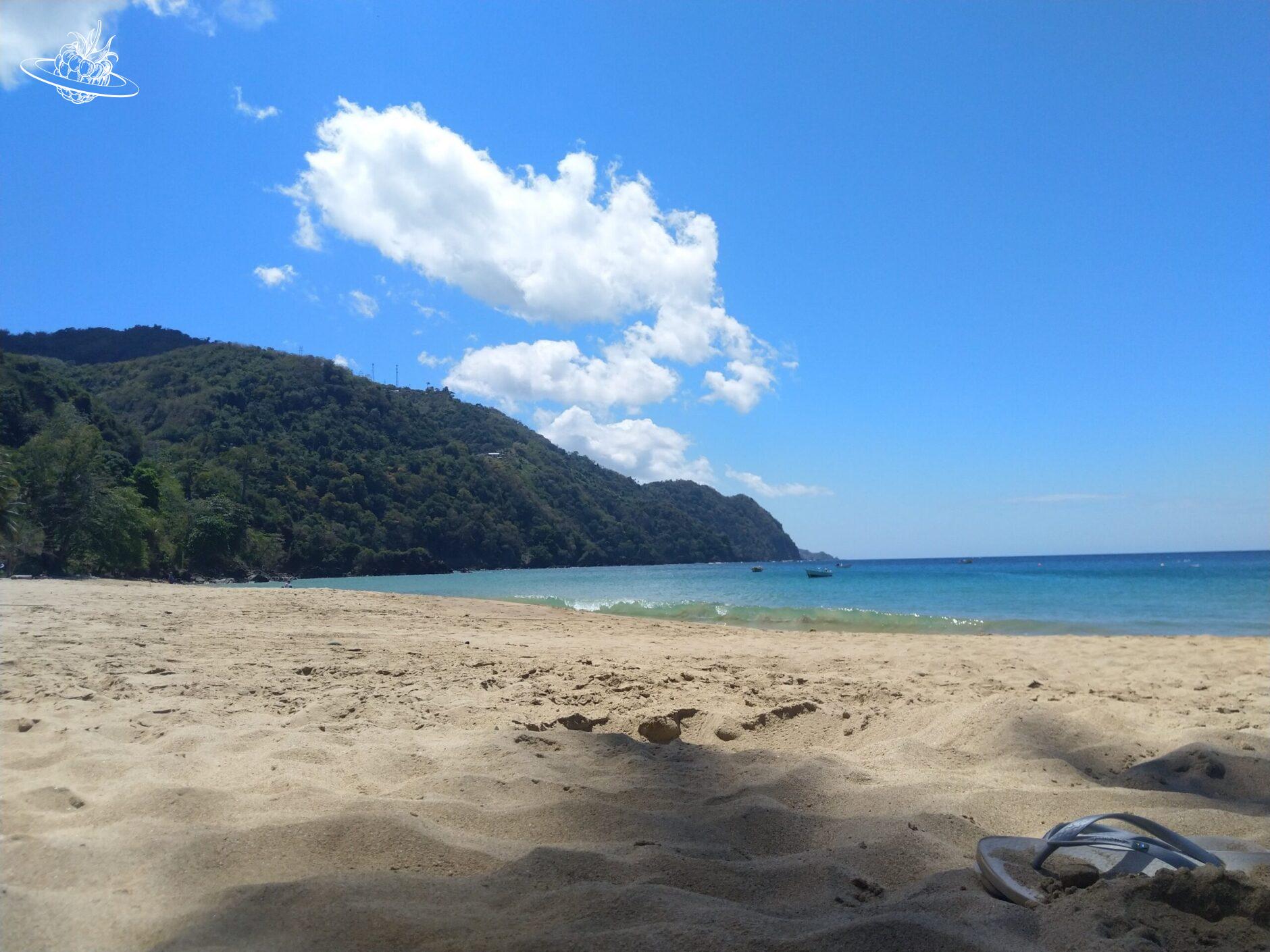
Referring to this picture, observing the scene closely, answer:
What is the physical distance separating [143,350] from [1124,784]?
11138cm

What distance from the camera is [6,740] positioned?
3.13 meters

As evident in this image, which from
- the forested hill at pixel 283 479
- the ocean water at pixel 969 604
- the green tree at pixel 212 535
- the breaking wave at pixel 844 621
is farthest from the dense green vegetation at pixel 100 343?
the breaking wave at pixel 844 621

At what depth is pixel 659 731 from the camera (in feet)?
13.0

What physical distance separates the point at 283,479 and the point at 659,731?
74.1 m

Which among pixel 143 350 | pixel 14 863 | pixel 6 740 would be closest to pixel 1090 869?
pixel 14 863

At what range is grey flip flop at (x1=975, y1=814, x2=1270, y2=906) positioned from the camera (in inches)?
77.9

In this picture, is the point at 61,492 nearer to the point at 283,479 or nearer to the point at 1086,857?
the point at 283,479

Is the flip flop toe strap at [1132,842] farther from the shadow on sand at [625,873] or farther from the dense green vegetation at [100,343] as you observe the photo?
the dense green vegetation at [100,343]

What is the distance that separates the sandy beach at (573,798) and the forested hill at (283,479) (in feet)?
111

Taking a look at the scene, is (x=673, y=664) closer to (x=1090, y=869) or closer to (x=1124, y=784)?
(x=1124, y=784)

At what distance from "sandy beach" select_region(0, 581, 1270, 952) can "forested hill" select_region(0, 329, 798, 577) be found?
3370 cm

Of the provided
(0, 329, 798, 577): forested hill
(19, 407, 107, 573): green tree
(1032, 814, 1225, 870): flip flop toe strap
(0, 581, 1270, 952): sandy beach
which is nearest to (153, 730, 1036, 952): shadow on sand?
(0, 581, 1270, 952): sandy beach

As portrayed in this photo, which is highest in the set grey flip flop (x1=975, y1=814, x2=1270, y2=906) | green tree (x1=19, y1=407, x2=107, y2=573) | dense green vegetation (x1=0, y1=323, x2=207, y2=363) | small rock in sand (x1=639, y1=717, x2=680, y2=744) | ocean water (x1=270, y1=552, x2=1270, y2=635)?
dense green vegetation (x1=0, y1=323, x2=207, y2=363)

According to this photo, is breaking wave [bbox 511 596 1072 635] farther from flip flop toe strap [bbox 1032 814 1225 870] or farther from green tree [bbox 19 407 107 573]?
green tree [bbox 19 407 107 573]
